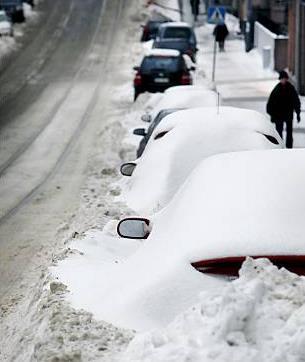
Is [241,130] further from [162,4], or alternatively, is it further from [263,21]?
[162,4]

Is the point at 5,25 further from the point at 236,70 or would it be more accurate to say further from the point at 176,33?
the point at 236,70

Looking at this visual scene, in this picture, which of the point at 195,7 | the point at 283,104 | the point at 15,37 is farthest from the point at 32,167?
the point at 195,7

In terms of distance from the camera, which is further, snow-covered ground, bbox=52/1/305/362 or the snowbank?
the snowbank

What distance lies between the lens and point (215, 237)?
5938 mm

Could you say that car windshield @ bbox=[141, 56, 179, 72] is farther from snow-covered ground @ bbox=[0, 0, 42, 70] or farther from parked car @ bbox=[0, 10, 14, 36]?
parked car @ bbox=[0, 10, 14, 36]

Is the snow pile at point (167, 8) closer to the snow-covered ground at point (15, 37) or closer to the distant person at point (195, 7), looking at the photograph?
the distant person at point (195, 7)

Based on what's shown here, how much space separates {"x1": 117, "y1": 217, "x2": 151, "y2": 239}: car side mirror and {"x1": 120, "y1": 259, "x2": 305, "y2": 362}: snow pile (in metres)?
2.11

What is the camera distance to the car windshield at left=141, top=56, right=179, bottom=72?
28312mm

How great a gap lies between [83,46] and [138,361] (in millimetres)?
43010

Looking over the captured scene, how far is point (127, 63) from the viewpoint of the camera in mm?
41375

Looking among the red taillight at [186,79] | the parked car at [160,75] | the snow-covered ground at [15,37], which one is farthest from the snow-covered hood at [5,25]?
the red taillight at [186,79]

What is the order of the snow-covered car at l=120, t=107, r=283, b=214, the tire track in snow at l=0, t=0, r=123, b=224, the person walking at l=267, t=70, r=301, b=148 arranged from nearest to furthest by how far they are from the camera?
the snow-covered car at l=120, t=107, r=283, b=214
the tire track in snow at l=0, t=0, r=123, b=224
the person walking at l=267, t=70, r=301, b=148

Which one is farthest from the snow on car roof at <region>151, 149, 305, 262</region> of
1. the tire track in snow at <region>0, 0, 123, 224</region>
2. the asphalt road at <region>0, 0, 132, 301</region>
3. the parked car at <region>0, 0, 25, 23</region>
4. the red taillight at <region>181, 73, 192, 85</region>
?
the parked car at <region>0, 0, 25, 23</region>

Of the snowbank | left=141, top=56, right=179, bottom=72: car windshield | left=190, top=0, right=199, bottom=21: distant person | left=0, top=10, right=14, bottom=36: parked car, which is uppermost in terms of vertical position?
the snowbank
